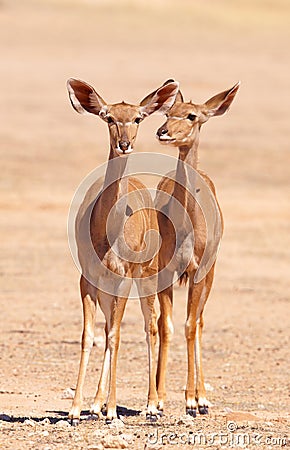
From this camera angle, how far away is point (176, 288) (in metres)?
16.5

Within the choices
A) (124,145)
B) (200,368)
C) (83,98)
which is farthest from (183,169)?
(200,368)

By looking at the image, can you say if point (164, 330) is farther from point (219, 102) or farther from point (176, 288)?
point (176, 288)

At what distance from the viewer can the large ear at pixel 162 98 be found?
9.01 metres

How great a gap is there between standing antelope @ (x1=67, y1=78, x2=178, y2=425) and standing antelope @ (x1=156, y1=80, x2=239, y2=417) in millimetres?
373

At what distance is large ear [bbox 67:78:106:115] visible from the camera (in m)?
8.93

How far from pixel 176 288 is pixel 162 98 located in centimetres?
758

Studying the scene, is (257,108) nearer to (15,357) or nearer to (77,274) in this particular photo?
(77,274)

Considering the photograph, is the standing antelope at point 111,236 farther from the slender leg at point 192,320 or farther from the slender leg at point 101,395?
the slender leg at point 192,320

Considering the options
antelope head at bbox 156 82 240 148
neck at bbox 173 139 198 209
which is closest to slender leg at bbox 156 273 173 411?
neck at bbox 173 139 198 209

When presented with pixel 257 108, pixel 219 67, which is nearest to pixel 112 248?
pixel 257 108

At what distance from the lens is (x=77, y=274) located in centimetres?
1731

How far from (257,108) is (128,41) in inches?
672

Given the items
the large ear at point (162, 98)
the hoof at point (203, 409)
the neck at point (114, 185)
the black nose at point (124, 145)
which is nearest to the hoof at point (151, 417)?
the hoof at point (203, 409)

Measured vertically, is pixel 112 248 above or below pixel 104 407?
above
